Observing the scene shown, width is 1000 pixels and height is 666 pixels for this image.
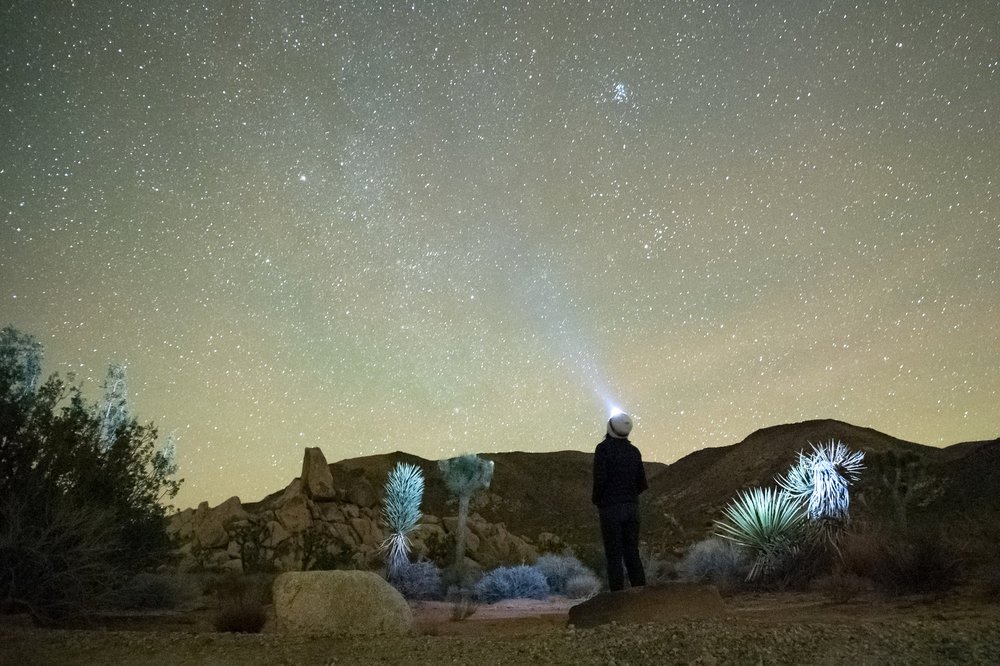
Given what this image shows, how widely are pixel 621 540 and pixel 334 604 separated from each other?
153 inches

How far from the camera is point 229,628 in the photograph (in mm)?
10242

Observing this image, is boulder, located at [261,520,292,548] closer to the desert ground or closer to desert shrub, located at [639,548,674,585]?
desert shrub, located at [639,548,674,585]

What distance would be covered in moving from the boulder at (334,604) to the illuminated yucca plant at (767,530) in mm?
7054

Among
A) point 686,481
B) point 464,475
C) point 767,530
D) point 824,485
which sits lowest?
point 767,530

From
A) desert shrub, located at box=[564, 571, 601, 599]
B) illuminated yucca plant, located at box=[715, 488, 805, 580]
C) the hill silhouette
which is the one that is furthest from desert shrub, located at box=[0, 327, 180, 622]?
the hill silhouette

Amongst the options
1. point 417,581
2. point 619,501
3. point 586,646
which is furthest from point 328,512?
point 586,646

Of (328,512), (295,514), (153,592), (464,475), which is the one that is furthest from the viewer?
(328,512)

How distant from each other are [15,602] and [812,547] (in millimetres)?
12296

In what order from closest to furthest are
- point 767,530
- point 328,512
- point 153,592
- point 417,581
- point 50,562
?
point 50,562
point 153,592
point 767,530
point 417,581
point 328,512

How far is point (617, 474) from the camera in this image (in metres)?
8.93

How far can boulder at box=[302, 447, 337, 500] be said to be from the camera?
33.1m

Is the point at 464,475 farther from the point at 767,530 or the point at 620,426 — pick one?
the point at 620,426

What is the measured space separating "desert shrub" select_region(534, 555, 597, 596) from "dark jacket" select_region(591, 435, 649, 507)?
35.8ft

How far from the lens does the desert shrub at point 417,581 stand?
19375 millimetres
